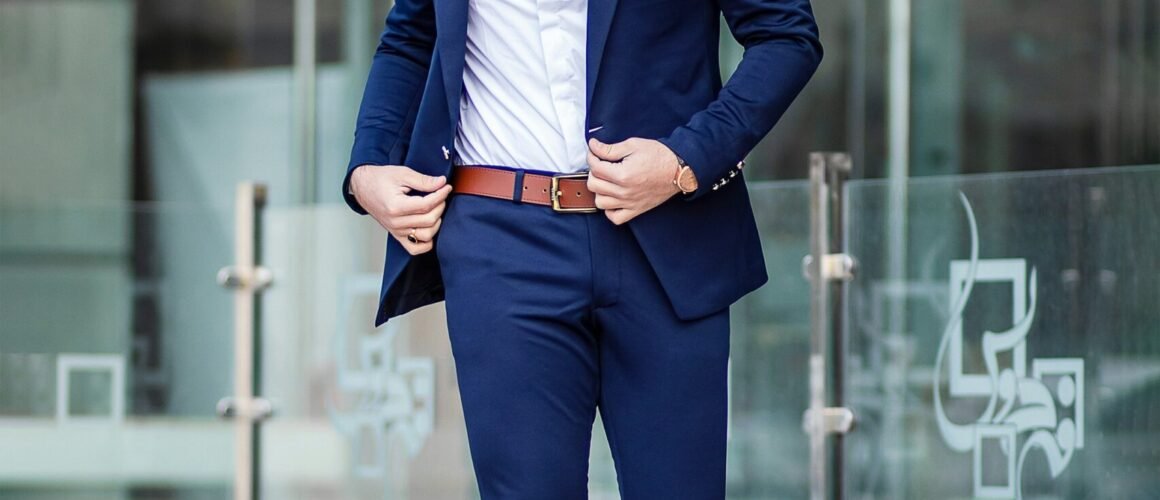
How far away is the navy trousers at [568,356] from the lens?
5.98 ft

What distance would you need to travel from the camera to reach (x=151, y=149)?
22.4 ft

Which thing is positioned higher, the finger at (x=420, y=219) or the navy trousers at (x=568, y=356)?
the finger at (x=420, y=219)

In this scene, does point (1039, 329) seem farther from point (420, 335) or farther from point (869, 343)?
point (420, 335)

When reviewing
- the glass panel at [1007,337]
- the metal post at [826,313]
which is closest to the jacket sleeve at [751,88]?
the glass panel at [1007,337]

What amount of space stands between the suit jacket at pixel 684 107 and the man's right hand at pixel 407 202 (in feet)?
0.10

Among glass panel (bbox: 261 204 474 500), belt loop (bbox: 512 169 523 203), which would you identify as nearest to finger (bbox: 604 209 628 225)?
belt loop (bbox: 512 169 523 203)

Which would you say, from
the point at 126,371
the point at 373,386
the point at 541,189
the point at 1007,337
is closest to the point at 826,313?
the point at 1007,337

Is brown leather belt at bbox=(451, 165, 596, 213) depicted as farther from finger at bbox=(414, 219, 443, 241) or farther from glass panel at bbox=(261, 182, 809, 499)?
glass panel at bbox=(261, 182, 809, 499)

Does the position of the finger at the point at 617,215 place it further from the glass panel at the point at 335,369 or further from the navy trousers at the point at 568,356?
the glass panel at the point at 335,369

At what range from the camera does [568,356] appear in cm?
184

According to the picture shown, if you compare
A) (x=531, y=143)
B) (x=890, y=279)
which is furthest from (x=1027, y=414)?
(x=531, y=143)

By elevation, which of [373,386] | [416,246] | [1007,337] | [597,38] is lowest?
[373,386]

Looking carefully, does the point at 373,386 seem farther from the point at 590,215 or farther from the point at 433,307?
the point at 590,215

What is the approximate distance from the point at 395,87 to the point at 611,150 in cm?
39
